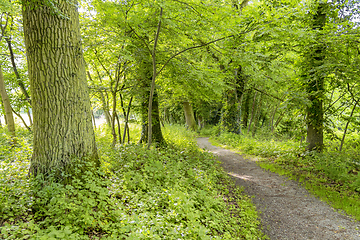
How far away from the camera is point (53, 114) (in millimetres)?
3223

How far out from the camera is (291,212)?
174 inches

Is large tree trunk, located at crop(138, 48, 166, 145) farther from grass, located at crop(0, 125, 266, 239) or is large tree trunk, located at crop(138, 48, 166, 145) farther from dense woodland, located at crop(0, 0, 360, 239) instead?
grass, located at crop(0, 125, 266, 239)

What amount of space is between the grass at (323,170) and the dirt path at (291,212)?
0.37 meters

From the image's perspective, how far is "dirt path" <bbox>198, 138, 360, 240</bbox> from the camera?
12.1 ft

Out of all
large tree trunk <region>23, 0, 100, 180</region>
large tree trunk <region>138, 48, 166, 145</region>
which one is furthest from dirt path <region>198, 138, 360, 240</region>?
large tree trunk <region>23, 0, 100, 180</region>

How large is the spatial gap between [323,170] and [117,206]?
688 cm

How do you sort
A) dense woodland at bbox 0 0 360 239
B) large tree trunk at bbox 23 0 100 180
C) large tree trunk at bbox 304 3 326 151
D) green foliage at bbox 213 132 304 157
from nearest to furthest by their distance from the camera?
dense woodland at bbox 0 0 360 239
large tree trunk at bbox 23 0 100 180
large tree trunk at bbox 304 3 326 151
green foliage at bbox 213 132 304 157

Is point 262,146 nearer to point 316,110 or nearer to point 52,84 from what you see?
point 316,110

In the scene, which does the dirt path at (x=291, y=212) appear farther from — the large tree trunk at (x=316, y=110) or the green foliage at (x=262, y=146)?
the large tree trunk at (x=316, y=110)

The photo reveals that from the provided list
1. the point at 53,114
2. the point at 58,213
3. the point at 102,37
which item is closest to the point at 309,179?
the point at 58,213

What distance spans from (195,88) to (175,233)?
5.20m

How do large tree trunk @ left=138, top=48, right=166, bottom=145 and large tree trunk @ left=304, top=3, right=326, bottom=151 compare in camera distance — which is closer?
large tree trunk @ left=138, top=48, right=166, bottom=145

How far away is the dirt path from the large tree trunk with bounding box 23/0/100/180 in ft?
14.4

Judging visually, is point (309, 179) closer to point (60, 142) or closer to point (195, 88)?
point (195, 88)
